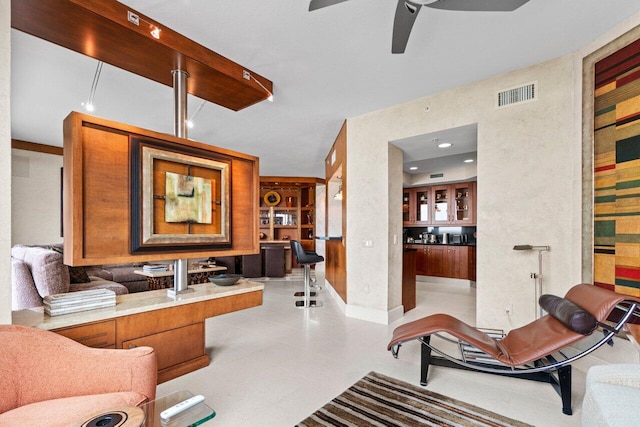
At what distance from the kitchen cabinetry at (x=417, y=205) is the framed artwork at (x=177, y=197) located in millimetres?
5837

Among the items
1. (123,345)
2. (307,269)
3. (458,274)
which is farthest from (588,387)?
(458,274)

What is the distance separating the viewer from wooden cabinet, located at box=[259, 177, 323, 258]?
9.16 metres

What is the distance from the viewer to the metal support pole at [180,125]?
258 cm

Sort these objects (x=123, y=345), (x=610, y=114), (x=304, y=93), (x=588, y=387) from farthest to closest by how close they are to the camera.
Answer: (x=304, y=93)
(x=610, y=114)
(x=123, y=345)
(x=588, y=387)

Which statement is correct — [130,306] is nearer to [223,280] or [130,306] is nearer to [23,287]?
[223,280]

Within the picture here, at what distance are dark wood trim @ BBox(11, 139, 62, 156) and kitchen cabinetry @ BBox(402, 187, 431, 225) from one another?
7.74 meters

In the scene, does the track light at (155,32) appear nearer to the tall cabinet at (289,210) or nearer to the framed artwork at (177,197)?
the framed artwork at (177,197)

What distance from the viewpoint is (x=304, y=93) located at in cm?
360

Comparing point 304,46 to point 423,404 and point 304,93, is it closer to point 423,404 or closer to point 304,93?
point 304,93

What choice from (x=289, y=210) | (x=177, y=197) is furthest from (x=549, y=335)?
(x=289, y=210)

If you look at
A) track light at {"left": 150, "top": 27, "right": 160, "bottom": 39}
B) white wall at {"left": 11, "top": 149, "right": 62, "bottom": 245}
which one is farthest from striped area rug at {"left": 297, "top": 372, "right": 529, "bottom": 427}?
white wall at {"left": 11, "top": 149, "right": 62, "bottom": 245}

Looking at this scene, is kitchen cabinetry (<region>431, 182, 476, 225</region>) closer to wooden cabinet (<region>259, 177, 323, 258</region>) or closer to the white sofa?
wooden cabinet (<region>259, 177, 323, 258</region>)

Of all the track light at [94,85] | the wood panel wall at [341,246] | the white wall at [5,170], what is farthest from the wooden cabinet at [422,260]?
the white wall at [5,170]

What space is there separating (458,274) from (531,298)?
400cm
